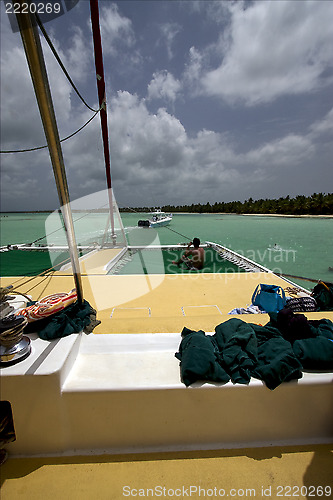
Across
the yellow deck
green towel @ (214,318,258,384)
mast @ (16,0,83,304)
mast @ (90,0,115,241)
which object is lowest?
the yellow deck

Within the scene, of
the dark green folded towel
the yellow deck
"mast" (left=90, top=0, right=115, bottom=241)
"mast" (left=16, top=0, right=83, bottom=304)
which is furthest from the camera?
"mast" (left=90, top=0, right=115, bottom=241)

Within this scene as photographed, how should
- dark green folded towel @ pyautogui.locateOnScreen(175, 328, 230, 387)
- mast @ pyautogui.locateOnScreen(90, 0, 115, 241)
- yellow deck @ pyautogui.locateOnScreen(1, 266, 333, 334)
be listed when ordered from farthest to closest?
mast @ pyautogui.locateOnScreen(90, 0, 115, 241), yellow deck @ pyautogui.locateOnScreen(1, 266, 333, 334), dark green folded towel @ pyautogui.locateOnScreen(175, 328, 230, 387)

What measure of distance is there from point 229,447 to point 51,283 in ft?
15.6

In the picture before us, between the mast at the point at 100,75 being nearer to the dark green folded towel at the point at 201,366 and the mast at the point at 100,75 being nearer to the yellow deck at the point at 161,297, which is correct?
the yellow deck at the point at 161,297

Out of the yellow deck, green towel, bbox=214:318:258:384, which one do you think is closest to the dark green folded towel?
green towel, bbox=214:318:258:384

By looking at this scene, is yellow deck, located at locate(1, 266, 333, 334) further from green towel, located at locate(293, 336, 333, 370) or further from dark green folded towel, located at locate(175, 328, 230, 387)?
green towel, located at locate(293, 336, 333, 370)

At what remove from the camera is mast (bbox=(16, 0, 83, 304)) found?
1.22m

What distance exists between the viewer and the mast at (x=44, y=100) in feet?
4.01

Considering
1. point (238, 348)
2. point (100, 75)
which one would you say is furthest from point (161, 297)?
point (100, 75)

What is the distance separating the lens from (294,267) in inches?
516

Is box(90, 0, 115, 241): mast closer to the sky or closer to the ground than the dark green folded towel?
closer to the sky

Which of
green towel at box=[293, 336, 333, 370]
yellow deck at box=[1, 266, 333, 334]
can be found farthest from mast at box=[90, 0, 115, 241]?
green towel at box=[293, 336, 333, 370]

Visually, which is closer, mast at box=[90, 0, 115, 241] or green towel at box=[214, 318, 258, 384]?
green towel at box=[214, 318, 258, 384]

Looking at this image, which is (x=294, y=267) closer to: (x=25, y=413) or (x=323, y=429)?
(x=323, y=429)
